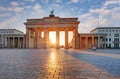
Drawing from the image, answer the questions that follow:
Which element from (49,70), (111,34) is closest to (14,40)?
(111,34)

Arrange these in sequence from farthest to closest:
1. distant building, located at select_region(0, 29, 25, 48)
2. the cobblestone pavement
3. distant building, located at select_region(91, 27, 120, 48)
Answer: distant building, located at select_region(91, 27, 120, 48) < distant building, located at select_region(0, 29, 25, 48) < the cobblestone pavement

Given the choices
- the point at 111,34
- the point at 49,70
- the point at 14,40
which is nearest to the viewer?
the point at 49,70

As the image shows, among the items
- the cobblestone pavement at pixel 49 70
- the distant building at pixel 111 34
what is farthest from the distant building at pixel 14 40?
the cobblestone pavement at pixel 49 70

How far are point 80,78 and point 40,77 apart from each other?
136cm

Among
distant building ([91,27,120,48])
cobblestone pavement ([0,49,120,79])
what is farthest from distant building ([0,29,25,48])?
cobblestone pavement ([0,49,120,79])

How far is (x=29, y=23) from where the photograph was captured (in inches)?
2566

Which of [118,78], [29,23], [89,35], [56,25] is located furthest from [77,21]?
[118,78]

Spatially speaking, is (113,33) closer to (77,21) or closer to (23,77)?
(77,21)

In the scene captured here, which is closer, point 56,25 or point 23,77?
point 23,77

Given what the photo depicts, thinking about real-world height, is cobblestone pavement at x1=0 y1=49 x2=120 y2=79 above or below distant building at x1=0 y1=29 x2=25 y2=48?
below

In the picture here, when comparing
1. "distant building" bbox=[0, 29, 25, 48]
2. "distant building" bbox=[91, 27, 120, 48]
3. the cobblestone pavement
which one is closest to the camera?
the cobblestone pavement

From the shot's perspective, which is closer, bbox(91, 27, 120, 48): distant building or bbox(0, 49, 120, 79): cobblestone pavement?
bbox(0, 49, 120, 79): cobblestone pavement

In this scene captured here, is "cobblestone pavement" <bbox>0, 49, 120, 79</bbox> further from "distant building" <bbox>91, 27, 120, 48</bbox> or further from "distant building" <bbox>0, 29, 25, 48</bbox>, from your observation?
"distant building" <bbox>91, 27, 120, 48</bbox>

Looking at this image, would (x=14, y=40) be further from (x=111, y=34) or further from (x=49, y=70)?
(x=49, y=70)
